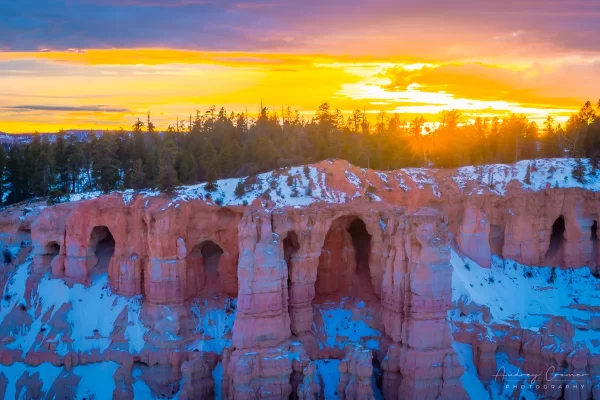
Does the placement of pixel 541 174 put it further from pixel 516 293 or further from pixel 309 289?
pixel 309 289

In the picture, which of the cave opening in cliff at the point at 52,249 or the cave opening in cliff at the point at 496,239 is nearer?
the cave opening in cliff at the point at 52,249

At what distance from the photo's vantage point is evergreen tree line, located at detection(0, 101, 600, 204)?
4550 cm

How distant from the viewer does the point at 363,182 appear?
3509 cm

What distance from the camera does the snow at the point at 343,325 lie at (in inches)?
1252

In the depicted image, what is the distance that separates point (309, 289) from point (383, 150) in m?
19.5

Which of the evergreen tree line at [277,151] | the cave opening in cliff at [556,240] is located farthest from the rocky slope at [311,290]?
the evergreen tree line at [277,151]

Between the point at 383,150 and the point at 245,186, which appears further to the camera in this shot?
the point at 383,150

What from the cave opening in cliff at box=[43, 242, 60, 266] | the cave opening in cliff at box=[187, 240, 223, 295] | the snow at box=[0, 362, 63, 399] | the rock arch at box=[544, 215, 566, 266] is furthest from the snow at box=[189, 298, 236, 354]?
the rock arch at box=[544, 215, 566, 266]

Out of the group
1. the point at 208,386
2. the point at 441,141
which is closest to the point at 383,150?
the point at 441,141

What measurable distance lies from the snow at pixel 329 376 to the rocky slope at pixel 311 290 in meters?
0.07

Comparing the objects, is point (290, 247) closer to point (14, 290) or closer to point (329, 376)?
point (329, 376)

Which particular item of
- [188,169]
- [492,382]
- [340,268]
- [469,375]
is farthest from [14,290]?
[492,382]

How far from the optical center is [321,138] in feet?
164

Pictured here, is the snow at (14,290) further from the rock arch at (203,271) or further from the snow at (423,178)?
the snow at (423,178)
